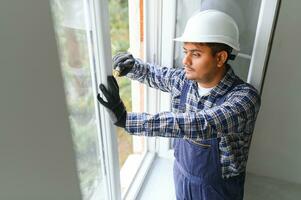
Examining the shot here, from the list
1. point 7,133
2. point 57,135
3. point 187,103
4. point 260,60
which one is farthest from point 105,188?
point 260,60

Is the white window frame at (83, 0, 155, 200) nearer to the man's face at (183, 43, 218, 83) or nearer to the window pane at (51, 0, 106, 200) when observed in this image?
the window pane at (51, 0, 106, 200)

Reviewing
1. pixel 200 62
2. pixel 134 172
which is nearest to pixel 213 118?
pixel 200 62

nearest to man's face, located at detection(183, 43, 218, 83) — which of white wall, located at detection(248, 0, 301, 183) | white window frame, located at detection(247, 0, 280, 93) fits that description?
white window frame, located at detection(247, 0, 280, 93)

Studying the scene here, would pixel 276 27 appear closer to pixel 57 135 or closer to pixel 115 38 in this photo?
pixel 115 38

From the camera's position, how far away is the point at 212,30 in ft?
3.40

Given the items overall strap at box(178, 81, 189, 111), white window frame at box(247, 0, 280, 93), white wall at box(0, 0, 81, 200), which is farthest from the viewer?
overall strap at box(178, 81, 189, 111)

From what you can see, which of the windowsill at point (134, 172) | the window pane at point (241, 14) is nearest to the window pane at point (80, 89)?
the windowsill at point (134, 172)

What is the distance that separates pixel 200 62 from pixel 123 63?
13.0 inches

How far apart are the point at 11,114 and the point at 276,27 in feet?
4.44

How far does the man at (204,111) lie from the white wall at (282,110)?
486mm

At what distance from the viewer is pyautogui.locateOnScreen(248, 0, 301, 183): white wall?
4.70 ft

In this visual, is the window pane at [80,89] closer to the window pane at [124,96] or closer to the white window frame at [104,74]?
the white window frame at [104,74]

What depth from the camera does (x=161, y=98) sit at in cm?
167

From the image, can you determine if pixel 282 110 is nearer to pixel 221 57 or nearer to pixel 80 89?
pixel 221 57
